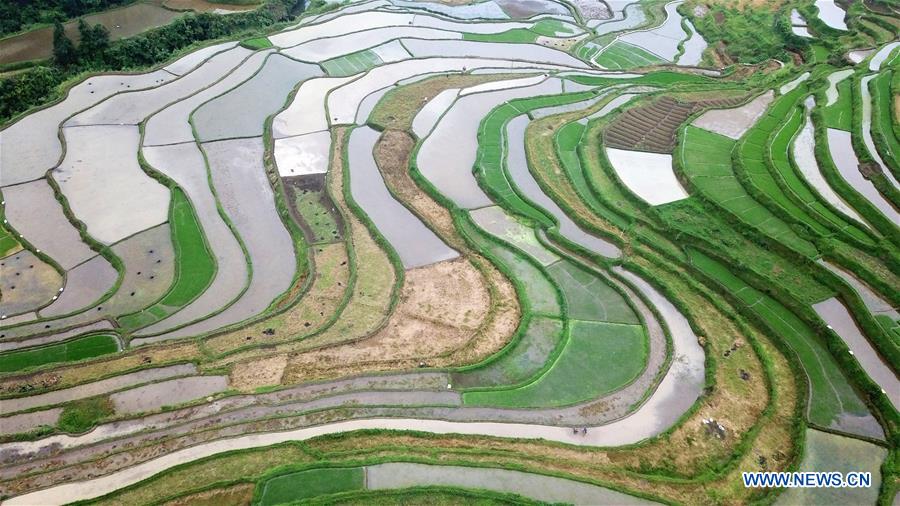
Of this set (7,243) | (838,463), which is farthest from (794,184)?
(7,243)

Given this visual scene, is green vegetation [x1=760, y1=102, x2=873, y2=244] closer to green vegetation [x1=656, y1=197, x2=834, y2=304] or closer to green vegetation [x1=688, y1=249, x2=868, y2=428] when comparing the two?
green vegetation [x1=656, y1=197, x2=834, y2=304]

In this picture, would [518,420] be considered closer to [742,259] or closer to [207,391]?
[207,391]

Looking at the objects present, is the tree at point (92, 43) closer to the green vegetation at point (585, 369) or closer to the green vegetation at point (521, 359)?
the green vegetation at point (521, 359)

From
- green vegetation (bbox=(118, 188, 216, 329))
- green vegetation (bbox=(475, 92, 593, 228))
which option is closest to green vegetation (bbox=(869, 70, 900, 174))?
green vegetation (bbox=(475, 92, 593, 228))

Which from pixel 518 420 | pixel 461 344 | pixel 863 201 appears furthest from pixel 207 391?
pixel 863 201

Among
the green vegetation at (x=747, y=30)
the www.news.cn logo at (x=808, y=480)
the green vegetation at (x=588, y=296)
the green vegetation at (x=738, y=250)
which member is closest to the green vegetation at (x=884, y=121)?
the green vegetation at (x=738, y=250)

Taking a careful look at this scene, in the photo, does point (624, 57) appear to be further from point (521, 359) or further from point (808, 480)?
point (808, 480)
